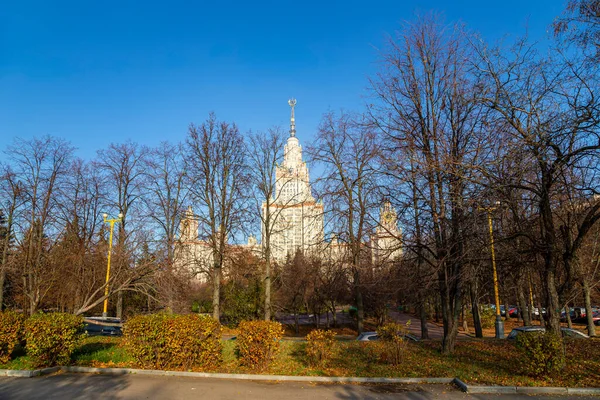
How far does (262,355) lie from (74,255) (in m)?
12.4

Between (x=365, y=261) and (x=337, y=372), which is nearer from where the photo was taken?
(x=337, y=372)

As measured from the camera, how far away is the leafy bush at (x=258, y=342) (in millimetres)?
9887

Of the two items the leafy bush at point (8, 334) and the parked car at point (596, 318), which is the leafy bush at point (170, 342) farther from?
the parked car at point (596, 318)

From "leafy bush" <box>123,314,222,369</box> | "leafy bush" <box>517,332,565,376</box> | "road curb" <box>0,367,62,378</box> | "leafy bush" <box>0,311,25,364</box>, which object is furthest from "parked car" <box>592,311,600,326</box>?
"leafy bush" <box>0,311,25,364</box>

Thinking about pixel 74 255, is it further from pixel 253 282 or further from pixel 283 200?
pixel 253 282

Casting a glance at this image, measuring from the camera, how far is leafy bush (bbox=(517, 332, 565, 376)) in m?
8.65

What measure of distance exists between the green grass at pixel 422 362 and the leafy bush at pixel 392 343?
0.69ft

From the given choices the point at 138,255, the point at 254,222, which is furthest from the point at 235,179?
the point at 138,255

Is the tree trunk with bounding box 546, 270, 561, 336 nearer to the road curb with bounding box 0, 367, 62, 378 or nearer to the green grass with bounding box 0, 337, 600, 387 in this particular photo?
the green grass with bounding box 0, 337, 600, 387

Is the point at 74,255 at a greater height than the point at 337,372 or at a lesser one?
greater

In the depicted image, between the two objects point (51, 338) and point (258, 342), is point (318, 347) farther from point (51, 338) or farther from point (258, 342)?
point (51, 338)

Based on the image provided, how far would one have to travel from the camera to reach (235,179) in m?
23.7

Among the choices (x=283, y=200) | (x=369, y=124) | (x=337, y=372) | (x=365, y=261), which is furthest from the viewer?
(x=283, y=200)

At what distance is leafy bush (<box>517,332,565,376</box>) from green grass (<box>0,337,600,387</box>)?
0.21 metres
